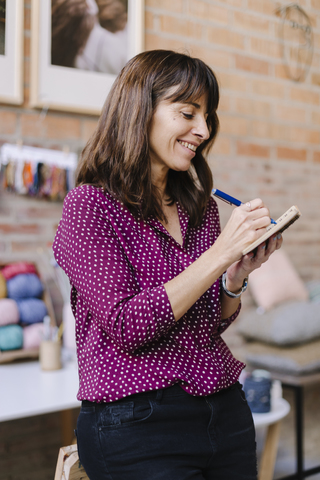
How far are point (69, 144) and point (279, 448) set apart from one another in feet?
5.82

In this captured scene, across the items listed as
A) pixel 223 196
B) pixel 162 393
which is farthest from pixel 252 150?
pixel 162 393

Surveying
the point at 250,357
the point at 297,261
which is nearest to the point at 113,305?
the point at 250,357

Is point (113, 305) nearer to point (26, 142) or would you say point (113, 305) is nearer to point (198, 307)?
point (198, 307)

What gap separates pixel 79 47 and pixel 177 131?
4.04ft

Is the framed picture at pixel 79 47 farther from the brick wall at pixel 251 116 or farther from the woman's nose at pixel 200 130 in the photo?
the woman's nose at pixel 200 130

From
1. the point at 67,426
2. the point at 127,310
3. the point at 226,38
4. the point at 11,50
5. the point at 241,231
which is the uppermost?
the point at 226,38

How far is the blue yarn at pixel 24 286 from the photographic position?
180 cm

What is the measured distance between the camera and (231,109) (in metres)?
2.51

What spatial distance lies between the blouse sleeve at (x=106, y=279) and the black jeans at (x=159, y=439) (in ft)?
0.38

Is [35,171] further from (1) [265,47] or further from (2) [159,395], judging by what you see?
(1) [265,47]

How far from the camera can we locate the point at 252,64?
257cm

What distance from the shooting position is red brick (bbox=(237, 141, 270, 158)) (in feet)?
8.37

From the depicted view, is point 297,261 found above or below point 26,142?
below

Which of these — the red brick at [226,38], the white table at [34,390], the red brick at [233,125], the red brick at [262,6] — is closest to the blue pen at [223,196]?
the white table at [34,390]
